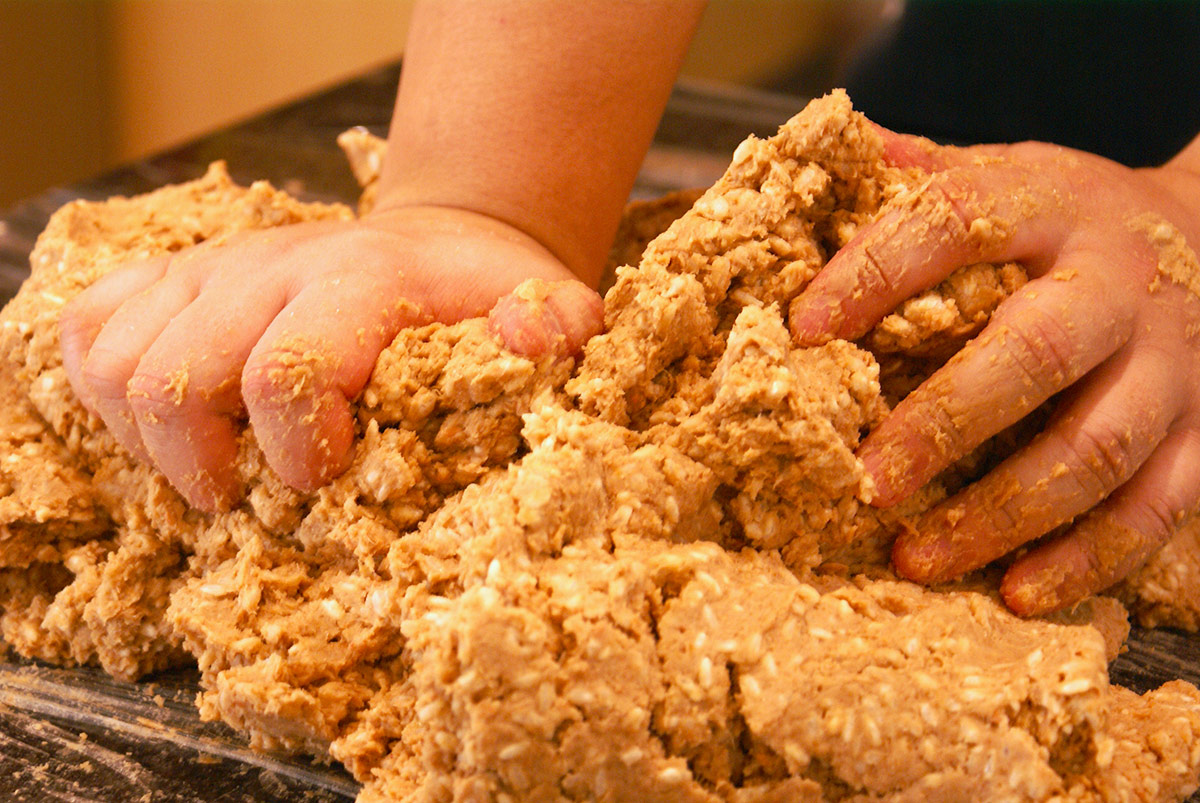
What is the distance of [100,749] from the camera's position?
1.01m

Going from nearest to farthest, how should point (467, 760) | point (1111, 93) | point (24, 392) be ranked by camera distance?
1. point (467, 760)
2. point (24, 392)
3. point (1111, 93)

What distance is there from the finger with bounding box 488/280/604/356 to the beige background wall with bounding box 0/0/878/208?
2292 mm

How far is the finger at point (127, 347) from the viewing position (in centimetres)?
103

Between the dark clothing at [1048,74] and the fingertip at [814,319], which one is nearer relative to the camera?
the fingertip at [814,319]

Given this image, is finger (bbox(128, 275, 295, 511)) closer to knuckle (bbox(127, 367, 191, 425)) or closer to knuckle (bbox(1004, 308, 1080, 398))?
knuckle (bbox(127, 367, 191, 425))

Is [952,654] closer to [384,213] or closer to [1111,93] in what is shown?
[384,213]

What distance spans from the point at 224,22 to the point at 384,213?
2683 millimetres

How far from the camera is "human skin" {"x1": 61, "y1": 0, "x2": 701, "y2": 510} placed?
0.96 m

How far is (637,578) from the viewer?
2.68 feet

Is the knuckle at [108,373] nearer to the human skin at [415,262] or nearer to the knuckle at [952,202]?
the human skin at [415,262]

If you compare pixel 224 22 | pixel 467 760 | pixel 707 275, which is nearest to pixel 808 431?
pixel 707 275

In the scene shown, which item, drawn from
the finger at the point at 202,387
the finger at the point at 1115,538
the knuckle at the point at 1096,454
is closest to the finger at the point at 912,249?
the knuckle at the point at 1096,454

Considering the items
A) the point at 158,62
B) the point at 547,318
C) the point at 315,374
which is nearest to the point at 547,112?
the point at 547,318

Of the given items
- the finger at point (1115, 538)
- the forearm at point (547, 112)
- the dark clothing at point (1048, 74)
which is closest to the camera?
the finger at point (1115, 538)
